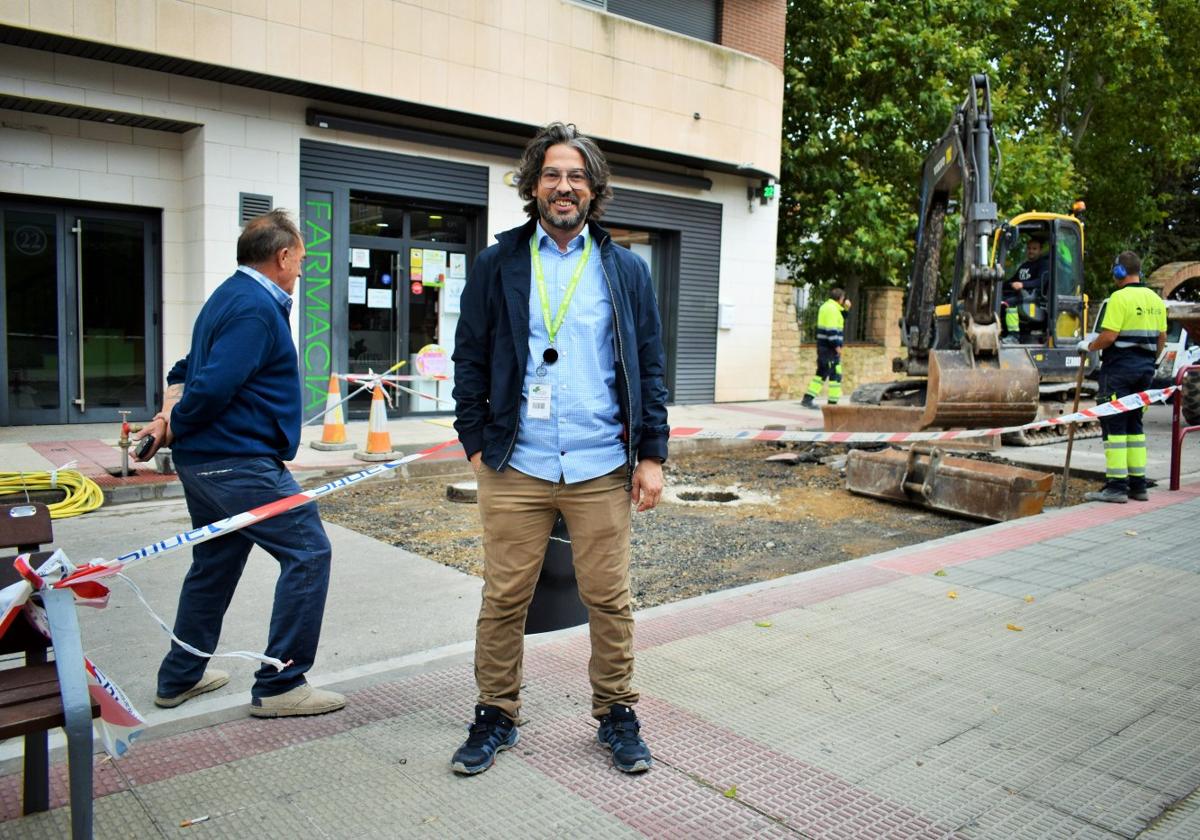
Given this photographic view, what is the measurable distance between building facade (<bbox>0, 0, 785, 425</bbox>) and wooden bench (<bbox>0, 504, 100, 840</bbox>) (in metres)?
9.40

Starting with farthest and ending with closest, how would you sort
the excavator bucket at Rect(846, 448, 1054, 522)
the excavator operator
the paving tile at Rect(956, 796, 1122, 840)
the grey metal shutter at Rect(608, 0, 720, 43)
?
the grey metal shutter at Rect(608, 0, 720, 43), the excavator operator, the excavator bucket at Rect(846, 448, 1054, 522), the paving tile at Rect(956, 796, 1122, 840)

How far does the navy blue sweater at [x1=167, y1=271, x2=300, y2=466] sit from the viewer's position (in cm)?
360

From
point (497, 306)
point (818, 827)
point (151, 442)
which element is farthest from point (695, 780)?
point (151, 442)

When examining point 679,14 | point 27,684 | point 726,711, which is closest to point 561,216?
point 726,711

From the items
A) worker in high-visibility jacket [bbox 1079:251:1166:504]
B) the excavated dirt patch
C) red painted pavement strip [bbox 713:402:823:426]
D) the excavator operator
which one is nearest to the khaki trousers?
the excavated dirt patch

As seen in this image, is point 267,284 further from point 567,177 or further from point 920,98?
point 920,98

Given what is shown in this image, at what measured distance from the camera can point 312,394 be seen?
13203 mm

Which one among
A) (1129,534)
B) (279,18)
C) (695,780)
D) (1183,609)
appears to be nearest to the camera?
(695,780)

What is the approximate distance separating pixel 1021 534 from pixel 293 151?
32.3ft

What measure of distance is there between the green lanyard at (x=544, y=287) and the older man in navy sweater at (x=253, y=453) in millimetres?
1034

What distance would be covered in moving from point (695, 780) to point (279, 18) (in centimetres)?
1126

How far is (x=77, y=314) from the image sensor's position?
12250 mm

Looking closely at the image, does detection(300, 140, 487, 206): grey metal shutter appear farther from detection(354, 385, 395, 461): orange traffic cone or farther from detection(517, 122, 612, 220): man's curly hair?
detection(517, 122, 612, 220): man's curly hair

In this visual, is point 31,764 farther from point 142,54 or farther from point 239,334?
point 142,54
